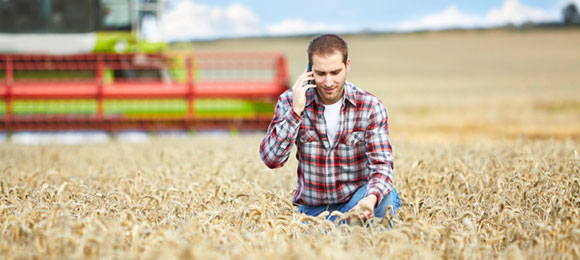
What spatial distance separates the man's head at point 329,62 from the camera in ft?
10.2

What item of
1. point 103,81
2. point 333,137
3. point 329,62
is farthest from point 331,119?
point 103,81

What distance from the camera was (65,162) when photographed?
7.10m

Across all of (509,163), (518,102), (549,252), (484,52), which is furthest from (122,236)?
(484,52)

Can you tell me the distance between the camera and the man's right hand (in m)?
3.20

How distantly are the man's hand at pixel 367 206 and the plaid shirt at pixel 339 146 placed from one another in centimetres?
7

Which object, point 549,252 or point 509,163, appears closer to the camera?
point 549,252

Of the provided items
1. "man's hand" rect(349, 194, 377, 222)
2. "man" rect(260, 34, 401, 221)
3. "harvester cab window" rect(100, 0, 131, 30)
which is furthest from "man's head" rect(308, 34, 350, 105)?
"harvester cab window" rect(100, 0, 131, 30)

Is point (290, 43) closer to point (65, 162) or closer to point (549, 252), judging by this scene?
point (65, 162)

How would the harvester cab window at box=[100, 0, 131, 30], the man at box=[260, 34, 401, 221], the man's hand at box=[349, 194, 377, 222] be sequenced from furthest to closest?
1. the harvester cab window at box=[100, 0, 131, 30]
2. the man at box=[260, 34, 401, 221]
3. the man's hand at box=[349, 194, 377, 222]

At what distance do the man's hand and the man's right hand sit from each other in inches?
23.0

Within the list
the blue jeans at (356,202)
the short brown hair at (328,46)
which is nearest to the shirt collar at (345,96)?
the short brown hair at (328,46)

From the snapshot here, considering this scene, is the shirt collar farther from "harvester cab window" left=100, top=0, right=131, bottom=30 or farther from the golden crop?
"harvester cab window" left=100, top=0, right=131, bottom=30

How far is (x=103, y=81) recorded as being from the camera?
11242 millimetres

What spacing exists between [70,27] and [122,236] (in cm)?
1059
